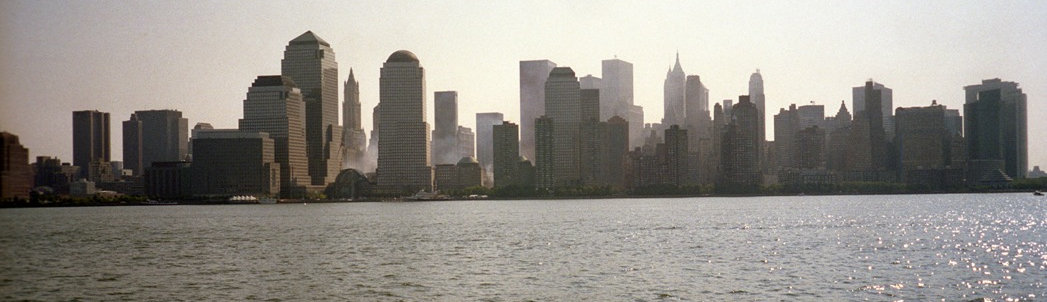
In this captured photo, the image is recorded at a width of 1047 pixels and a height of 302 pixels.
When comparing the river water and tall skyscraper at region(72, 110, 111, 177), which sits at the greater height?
tall skyscraper at region(72, 110, 111, 177)

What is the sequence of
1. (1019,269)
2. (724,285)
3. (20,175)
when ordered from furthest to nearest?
A: (1019,269), (724,285), (20,175)

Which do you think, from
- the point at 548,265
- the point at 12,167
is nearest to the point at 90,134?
the point at 548,265

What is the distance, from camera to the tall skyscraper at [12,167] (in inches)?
1512

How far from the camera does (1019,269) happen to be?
72812mm

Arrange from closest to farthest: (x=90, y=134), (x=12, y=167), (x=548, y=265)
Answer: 1. (x=12, y=167)
2. (x=548, y=265)
3. (x=90, y=134)

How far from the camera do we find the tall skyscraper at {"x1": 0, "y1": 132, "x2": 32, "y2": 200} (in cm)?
3841

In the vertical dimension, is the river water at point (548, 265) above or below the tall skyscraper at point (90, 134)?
below

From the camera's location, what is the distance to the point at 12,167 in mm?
39250

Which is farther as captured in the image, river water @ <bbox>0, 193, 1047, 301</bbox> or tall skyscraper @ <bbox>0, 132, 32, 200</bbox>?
river water @ <bbox>0, 193, 1047, 301</bbox>

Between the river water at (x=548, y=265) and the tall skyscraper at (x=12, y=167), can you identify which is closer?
the tall skyscraper at (x=12, y=167)

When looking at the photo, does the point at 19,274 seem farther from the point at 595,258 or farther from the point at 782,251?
the point at 782,251

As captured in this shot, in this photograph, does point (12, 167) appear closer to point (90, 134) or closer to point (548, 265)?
point (548, 265)

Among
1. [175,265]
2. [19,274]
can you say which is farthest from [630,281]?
[19,274]

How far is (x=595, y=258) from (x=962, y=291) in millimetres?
33032
